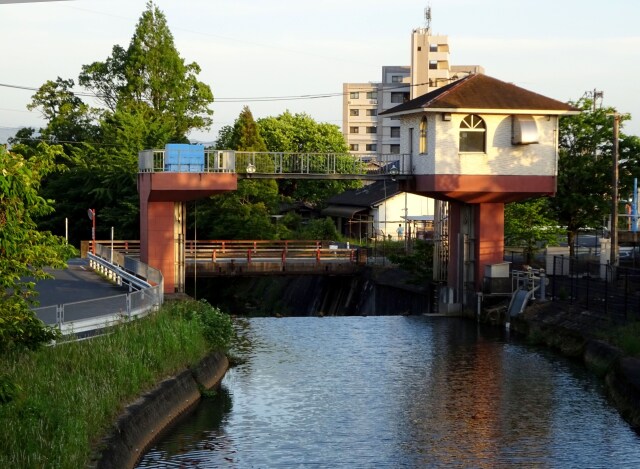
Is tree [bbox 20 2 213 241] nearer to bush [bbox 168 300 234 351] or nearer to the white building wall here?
the white building wall

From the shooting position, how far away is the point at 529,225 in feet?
166

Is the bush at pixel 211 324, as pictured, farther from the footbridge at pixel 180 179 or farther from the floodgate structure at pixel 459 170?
the floodgate structure at pixel 459 170

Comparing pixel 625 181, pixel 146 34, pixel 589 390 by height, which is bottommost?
pixel 589 390

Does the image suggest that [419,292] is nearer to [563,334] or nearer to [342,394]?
[563,334]

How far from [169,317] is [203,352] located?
4.87ft

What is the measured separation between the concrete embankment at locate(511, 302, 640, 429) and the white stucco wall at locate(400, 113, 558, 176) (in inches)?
243

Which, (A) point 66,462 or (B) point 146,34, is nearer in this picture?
(A) point 66,462

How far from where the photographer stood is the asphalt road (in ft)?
117

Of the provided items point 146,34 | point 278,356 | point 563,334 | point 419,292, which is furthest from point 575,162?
point 146,34

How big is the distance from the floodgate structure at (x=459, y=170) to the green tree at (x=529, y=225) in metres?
7.01

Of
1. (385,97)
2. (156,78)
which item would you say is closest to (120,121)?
(156,78)

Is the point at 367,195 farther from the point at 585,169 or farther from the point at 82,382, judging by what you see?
the point at 82,382

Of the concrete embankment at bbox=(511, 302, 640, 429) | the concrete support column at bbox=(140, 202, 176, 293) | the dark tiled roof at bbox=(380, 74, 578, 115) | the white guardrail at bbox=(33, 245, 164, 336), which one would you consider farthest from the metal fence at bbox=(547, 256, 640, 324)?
the concrete support column at bbox=(140, 202, 176, 293)

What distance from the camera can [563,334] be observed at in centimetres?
3431
